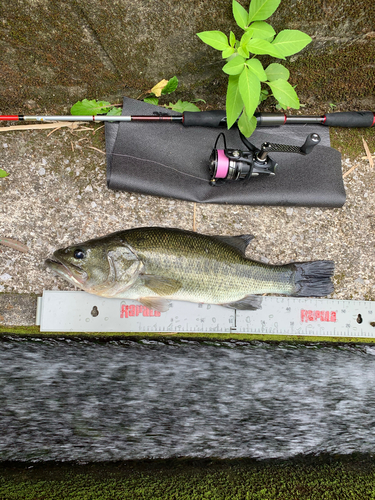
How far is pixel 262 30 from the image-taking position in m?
2.63

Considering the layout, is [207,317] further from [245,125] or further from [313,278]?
[245,125]

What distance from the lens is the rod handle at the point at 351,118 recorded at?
3387 millimetres

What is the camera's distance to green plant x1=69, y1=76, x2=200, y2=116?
323 centimetres

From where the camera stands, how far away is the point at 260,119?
10.7 feet

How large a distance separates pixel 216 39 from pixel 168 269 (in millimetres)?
1866

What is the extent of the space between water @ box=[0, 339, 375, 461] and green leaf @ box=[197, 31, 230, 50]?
8.70ft

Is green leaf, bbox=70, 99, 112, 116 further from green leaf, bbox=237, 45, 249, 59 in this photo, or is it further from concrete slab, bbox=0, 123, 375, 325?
green leaf, bbox=237, 45, 249, 59

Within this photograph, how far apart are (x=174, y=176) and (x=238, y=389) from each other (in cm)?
217

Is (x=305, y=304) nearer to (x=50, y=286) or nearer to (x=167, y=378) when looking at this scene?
(x=167, y=378)

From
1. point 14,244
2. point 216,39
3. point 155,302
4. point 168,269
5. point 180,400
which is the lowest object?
point 180,400

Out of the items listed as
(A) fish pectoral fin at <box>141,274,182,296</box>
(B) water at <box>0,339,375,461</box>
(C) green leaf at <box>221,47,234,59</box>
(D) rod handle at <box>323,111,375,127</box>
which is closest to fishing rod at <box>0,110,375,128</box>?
(D) rod handle at <box>323,111,375,127</box>

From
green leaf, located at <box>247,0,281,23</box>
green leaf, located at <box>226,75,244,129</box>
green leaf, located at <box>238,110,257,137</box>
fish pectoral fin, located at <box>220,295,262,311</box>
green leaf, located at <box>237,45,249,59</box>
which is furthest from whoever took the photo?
fish pectoral fin, located at <box>220,295,262,311</box>

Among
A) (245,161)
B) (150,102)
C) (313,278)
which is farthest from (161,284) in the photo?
(150,102)

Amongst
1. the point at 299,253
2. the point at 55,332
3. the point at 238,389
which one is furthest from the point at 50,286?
the point at 299,253
